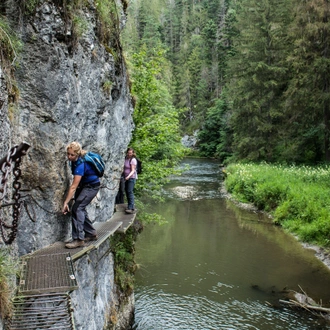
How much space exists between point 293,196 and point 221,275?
8161 millimetres

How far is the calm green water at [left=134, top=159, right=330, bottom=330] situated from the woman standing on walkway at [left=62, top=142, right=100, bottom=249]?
457 centimetres

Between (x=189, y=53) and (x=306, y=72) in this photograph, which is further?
(x=189, y=53)

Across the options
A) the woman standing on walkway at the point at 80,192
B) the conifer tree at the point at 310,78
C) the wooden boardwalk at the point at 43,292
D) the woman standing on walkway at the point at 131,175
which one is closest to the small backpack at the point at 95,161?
the woman standing on walkway at the point at 80,192

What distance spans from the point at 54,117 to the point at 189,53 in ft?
286

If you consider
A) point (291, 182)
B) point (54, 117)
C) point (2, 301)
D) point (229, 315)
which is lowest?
point (229, 315)

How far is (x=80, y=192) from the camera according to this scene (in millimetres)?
5984

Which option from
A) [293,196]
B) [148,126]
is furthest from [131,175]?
[293,196]

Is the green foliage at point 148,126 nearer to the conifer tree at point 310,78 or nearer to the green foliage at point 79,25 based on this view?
the green foliage at point 79,25

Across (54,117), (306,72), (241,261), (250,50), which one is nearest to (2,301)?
(54,117)

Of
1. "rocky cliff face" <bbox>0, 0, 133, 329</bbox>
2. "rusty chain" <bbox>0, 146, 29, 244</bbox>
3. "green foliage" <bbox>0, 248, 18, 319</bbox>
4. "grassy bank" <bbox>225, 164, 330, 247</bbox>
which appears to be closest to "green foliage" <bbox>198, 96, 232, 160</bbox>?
"grassy bank" <bbox>225, 164, 330, 247</bbox>

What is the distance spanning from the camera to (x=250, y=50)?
117 ft

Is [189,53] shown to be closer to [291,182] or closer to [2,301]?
[291,182]

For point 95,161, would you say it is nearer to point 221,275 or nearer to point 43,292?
point 43,292

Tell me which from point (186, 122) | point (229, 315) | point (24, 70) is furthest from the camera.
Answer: point (186, 122)
